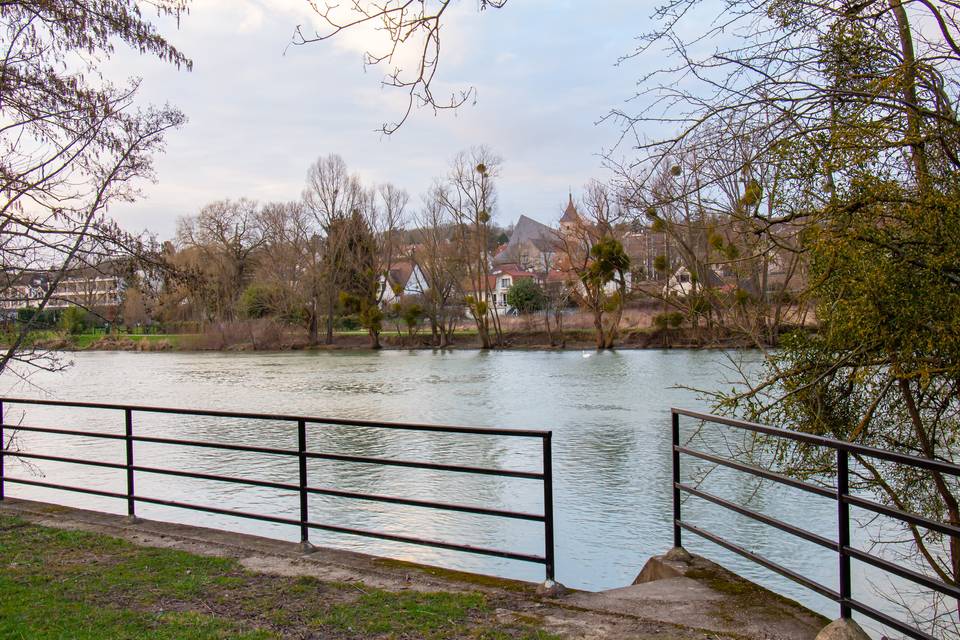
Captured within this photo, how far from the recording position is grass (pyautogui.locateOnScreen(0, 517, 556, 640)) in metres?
3.88

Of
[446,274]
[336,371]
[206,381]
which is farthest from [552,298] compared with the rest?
[206,381]

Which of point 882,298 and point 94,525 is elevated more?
point 882,298

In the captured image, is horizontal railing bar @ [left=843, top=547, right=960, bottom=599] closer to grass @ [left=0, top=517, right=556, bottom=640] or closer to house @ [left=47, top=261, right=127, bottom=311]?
grass @ [left=0, top=517, right=556, bottom=640]

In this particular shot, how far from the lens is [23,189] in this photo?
6.14 metres

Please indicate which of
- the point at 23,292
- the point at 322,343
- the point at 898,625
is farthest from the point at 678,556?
the point at 322,343

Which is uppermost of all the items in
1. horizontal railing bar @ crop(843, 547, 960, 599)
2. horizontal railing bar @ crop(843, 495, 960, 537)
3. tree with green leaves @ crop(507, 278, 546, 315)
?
tree with green leaves @ crop(507, 278, 546, 315)

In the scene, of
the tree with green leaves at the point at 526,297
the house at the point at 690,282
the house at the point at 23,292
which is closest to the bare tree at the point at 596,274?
the tree with green leaves at the point at 526,297

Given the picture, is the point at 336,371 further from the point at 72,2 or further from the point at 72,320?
the point at 72,2

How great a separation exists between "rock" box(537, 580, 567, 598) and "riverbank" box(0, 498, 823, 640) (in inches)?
1.7

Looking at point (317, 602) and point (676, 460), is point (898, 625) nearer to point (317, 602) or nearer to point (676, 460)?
point (676, 460)

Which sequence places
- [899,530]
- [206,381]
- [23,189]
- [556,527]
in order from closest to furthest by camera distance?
[23,189] < [899,530] < [556,527] < [206,381]

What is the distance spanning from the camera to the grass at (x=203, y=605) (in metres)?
3.88

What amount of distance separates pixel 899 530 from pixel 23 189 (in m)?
9.94

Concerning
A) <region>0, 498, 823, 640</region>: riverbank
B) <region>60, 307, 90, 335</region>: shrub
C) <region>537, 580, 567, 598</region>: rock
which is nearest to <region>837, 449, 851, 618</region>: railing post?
<region>0, 498, 823, 640</region>: riverbank
